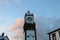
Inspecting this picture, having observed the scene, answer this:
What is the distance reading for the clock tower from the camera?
10788 centimetres

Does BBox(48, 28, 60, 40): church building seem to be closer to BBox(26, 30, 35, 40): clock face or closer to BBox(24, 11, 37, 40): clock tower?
BBox(24, 11, 37, 40): clock tower

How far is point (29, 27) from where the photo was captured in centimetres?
11150

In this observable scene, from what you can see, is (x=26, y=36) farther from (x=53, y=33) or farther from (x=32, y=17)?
(x=53, y=33)

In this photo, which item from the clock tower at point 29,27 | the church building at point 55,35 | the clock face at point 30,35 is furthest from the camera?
the clock tower at point 29,27

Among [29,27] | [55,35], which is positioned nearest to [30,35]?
[29,27]

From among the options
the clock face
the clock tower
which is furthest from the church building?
the clock face

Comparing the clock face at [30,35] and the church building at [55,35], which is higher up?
the church building at [55,35]

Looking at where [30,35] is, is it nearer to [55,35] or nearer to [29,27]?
[29,27]

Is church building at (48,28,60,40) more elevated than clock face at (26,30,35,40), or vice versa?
church building at (48,28,60,40)

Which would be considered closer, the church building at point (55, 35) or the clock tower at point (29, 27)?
the church building at point (55, 35)

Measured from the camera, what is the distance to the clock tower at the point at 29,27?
354ft

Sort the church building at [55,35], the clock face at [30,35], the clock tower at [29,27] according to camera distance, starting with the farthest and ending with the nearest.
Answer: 1. the clock tower at [29,27]
2. the clock face at [30,35]
3. the church building at [55,35]

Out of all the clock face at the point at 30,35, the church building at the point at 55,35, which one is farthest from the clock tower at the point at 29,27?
the church building at the point at 55,35

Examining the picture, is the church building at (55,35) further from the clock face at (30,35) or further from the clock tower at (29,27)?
the clock face at (30,35)
